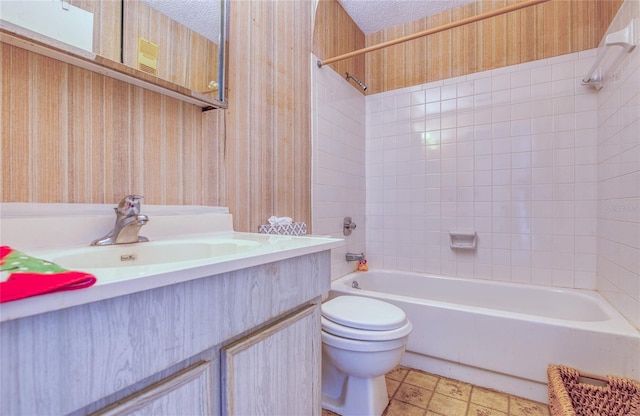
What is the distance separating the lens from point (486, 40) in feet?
6.99

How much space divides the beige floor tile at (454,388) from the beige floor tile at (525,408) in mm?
184

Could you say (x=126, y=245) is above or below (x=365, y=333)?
above

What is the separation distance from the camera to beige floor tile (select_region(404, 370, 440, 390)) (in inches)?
61.4

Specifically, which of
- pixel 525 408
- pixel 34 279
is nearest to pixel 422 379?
pixel 525 408

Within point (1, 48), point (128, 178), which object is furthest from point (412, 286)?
point (1, 48)

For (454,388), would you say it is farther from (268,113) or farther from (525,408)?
(268,113)

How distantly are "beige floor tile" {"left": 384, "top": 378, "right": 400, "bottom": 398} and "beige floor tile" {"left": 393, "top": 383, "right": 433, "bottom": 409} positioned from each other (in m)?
0.02

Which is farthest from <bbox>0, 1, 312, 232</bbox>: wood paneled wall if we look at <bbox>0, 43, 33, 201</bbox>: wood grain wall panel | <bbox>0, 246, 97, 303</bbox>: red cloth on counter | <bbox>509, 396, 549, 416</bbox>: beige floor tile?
<bbox>509, 396, 549, 416</bbox>: beige floor tile

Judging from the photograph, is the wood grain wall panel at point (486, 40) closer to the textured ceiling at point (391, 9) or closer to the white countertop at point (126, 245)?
the textured ceiling at point (391, 9)

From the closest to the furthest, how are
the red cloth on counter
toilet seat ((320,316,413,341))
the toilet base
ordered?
the red cloth on counter → toilet seat ((320,316,413,341)) → the toilet base

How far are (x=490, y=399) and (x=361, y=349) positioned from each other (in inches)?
31.2

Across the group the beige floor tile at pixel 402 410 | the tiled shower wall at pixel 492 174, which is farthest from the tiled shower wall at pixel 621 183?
the beige floor tile at pixel 402 410

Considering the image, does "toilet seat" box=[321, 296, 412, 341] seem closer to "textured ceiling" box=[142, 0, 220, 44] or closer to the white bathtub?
the white bathtub

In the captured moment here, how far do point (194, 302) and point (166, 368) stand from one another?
0.11 m
